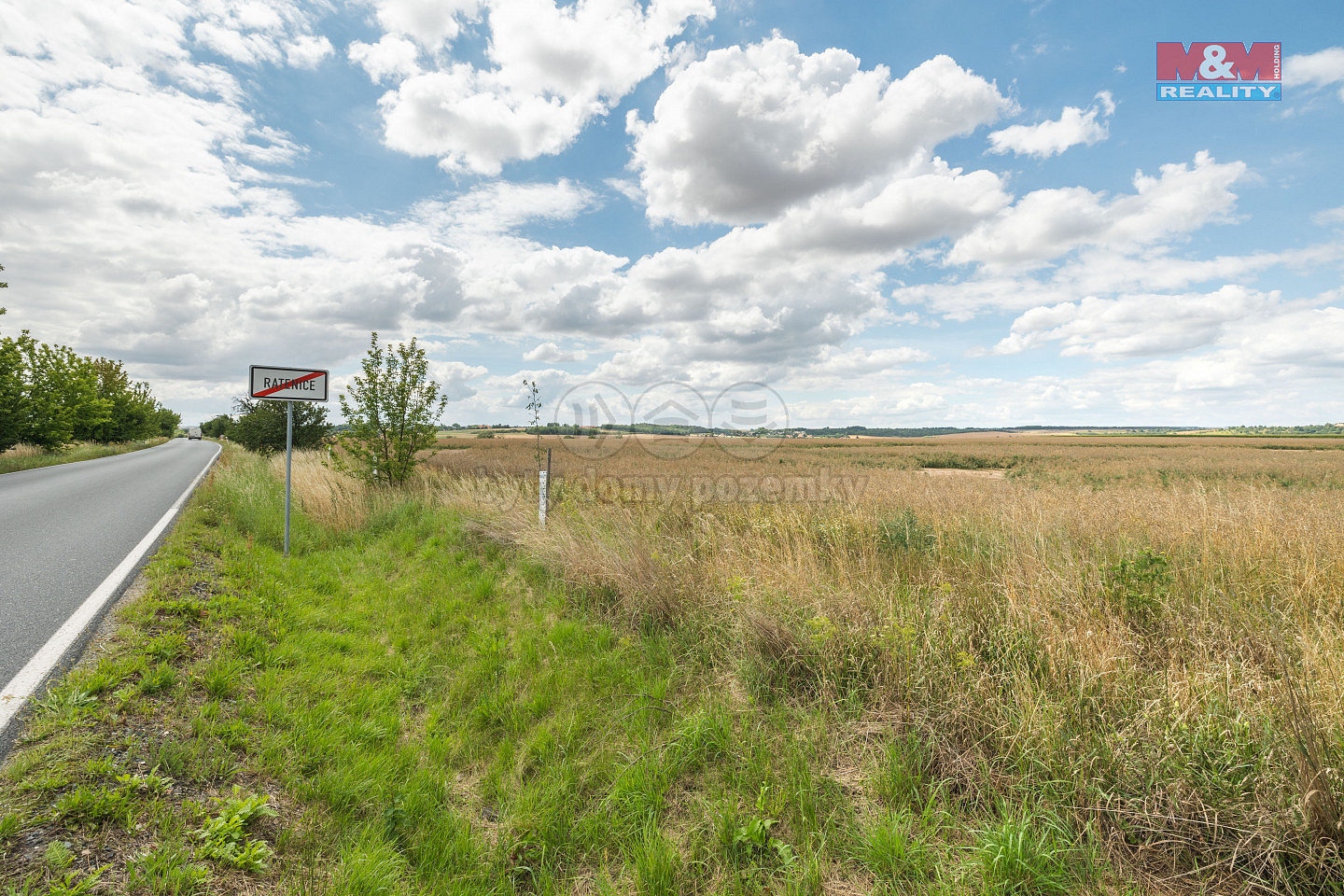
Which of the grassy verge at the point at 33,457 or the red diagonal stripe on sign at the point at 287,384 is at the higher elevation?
the red diagonal stripe on sign at the point at 287,384

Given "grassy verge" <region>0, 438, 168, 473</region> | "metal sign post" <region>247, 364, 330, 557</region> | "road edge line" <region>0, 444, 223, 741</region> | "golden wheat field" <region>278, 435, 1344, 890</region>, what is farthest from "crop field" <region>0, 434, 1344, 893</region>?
"grassy verge" <region>0, 438, 168, 473</region>

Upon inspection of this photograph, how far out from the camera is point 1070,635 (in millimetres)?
3291

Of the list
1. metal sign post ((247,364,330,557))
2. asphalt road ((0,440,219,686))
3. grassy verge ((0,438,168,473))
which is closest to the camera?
asphalt road ((0,440,219,686))

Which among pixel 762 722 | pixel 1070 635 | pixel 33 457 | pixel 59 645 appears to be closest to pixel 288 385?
pixel 59 645

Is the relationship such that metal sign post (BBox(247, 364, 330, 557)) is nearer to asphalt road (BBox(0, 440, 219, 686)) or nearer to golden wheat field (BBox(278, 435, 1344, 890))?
asphalt road (BBox(0, 440, 219, 686))

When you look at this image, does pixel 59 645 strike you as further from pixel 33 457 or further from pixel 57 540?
pixel 33 457

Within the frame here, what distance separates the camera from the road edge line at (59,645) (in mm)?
3086

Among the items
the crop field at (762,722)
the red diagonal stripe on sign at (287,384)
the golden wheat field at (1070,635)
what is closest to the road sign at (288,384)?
the red diagonal stripe on sign at (287,384)

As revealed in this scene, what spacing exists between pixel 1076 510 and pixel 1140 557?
2652 millimetres

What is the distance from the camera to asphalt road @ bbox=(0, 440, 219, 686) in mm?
4406

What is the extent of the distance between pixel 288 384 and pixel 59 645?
5.19m

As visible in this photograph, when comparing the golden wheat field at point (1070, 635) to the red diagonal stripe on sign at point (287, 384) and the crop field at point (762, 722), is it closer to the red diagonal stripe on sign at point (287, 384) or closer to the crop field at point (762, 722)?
the crop field at point (762, 722)

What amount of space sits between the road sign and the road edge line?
267 cm

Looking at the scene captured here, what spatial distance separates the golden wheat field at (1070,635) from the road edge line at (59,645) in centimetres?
401
